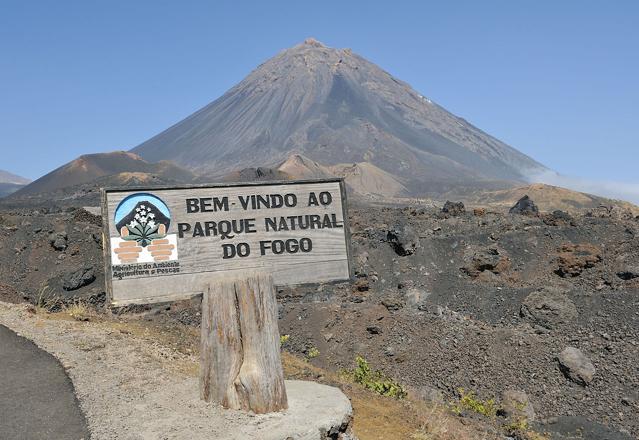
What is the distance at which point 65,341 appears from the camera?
7.50m

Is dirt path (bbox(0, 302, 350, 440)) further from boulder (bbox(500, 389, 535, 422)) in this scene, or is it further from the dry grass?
boulder (bbox(500, 389, 535, 422))

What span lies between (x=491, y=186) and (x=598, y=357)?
287 feet

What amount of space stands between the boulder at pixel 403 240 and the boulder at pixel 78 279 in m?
7.90

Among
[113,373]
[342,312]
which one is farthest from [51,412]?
[342,312]

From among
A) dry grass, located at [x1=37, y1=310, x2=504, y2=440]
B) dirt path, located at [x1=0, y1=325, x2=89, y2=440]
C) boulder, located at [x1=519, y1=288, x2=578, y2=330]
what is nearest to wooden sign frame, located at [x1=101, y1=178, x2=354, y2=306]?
dirt path, located at [x1=0, y1=325, x2=89, y2=440]

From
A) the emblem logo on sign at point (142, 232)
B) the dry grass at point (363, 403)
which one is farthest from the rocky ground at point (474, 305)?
the emblem logo on sign at point (142, 232)

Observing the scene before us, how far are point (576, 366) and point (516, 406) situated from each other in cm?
176

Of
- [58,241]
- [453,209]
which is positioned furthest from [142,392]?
[453,209]

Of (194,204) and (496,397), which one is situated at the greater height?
(194,204)

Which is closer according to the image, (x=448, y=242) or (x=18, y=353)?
(x=18, y=353)

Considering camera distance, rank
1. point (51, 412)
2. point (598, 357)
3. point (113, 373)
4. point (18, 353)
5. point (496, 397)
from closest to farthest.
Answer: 1. point (51, 412)
2. point (113, 373)
3. point (18, 353)
4. point (496, 397)
5. point (598, 357)

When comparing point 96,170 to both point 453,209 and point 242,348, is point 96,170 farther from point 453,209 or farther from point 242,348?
point 242,348

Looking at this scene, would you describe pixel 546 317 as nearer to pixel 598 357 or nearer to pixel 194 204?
pixel 598 357

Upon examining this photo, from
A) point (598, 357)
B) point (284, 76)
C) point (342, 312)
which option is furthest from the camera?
point (284, 76)
